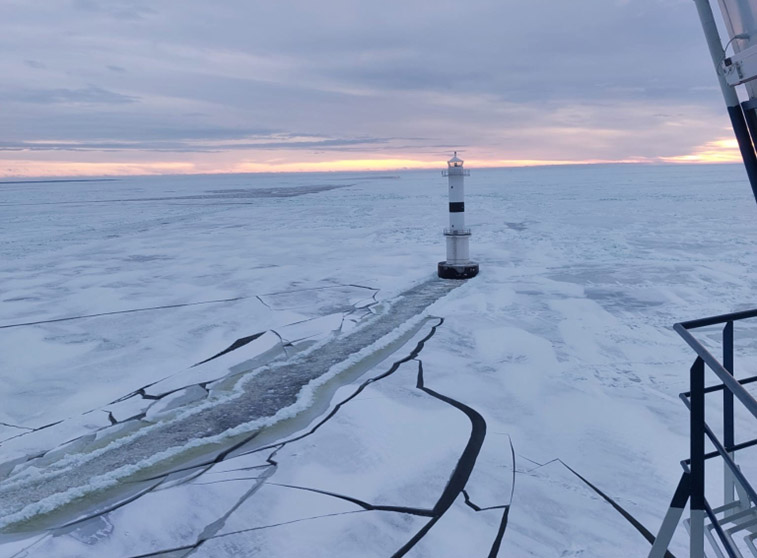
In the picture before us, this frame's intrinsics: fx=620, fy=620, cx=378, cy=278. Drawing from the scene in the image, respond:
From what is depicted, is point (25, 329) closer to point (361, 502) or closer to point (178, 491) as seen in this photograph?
point (178, 491)

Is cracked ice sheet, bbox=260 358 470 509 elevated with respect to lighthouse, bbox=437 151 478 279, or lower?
lower

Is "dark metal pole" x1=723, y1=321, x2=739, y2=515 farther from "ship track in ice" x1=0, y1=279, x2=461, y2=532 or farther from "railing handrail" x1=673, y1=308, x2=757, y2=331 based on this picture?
"ship track in ice" x1=0, y1=279, x2=461, y2=532

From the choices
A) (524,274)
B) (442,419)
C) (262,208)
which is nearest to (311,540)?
(442,419)

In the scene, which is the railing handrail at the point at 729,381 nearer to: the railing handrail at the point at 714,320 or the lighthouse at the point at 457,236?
the railing handrail at the point at 714,320

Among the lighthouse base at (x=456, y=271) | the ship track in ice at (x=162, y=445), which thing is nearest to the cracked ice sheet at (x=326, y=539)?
the ship track in ice at (x=162, y=445)

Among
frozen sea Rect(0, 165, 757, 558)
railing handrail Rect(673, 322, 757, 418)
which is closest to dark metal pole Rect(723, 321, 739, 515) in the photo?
railing handrail Rect(673, 322, 757, 418)

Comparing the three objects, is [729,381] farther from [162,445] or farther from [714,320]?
[162,445]

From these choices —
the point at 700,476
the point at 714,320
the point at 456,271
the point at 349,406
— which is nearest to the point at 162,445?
the point at 349,406
